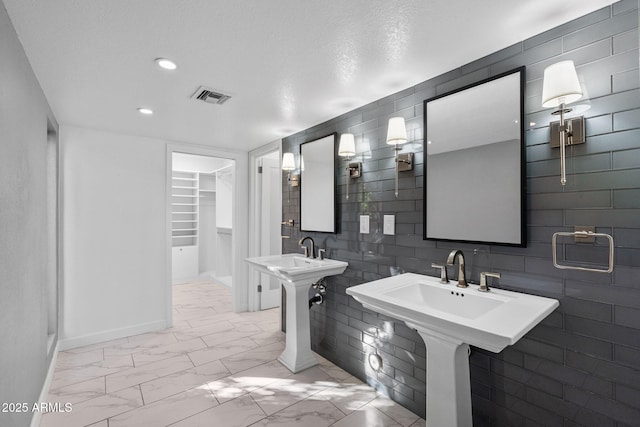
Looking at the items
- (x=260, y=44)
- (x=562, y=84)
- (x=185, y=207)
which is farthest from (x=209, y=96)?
(x=185, y=207)

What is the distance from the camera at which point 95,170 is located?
10.6 feet

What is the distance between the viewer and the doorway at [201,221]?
584 centimetres

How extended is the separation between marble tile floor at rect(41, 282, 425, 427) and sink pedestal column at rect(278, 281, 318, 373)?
0.07 metres

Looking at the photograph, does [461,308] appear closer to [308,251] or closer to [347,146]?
[347,146]

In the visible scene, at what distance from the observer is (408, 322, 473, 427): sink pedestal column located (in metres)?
1.47

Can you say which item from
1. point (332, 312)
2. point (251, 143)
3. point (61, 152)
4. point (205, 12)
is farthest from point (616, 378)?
point (61, 152)

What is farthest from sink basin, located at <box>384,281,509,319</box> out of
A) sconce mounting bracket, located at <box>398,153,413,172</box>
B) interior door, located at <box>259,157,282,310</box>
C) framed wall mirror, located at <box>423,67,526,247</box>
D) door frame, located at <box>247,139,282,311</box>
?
door frame, located at <box>247,139,282,311</box>

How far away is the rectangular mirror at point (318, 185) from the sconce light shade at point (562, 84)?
171 cm

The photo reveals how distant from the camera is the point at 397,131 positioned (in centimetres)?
206

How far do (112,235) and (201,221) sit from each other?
10.1 feet

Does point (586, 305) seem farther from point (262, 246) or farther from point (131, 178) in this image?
point (131, 178)

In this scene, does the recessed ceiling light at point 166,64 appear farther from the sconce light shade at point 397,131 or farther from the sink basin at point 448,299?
the sink basin at point 448,299

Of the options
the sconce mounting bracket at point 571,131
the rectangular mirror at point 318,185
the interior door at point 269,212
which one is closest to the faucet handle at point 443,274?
the sconce mounting bracket at point 571,131

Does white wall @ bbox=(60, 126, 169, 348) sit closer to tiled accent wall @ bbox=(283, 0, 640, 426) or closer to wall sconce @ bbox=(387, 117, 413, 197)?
wall sconce @ bbox=(387, 117, 413, 197)
